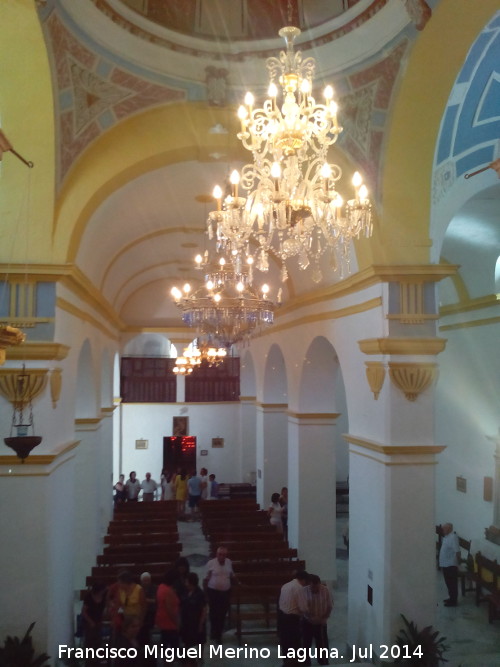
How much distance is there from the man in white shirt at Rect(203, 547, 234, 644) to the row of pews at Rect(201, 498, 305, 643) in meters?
0.28

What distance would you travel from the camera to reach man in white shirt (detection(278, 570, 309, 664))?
7.38 m

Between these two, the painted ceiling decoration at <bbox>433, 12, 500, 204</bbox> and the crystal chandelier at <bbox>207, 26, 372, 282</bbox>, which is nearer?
the crystal chandelier at <bbox>207, 26, 372, 282</bbox>

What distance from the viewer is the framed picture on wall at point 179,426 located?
2122cm

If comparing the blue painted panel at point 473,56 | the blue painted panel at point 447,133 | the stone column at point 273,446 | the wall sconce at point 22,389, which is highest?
the blue painted panel at point 473,56

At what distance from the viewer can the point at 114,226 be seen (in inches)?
410

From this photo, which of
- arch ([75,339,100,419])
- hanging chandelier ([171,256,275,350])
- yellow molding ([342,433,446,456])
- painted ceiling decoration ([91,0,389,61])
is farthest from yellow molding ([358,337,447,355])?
arch ([75,339,100,419])

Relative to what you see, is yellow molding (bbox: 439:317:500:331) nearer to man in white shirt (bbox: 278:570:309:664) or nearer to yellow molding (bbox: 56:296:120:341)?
man in white shirt (bbox: 278:570:309:664)

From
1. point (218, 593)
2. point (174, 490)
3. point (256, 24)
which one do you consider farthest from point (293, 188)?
point (174, 490)

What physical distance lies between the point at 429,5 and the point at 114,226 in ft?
20.1

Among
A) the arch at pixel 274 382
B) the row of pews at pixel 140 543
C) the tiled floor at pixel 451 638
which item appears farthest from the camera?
the arch at pixel 274 382

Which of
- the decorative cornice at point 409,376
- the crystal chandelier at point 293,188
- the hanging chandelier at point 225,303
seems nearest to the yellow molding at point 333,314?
the decorative cornice at point 409,376

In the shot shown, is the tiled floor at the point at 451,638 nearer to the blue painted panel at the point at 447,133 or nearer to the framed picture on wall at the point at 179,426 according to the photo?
the blue painted panel at the point at 447,133

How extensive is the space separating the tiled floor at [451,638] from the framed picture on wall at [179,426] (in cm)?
1017

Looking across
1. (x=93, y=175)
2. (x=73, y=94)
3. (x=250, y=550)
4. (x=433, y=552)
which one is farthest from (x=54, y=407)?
(x=250, y=550)
